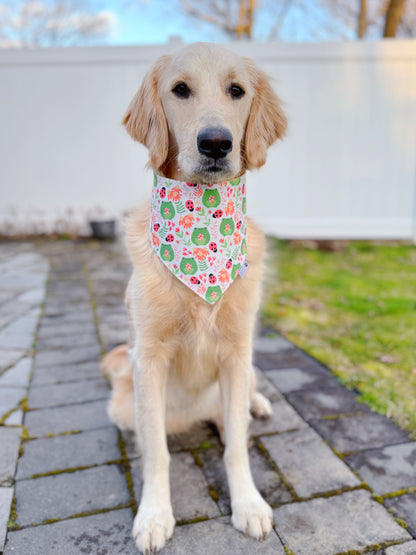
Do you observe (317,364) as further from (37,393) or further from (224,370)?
(37,393)

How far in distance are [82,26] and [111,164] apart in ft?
42.6

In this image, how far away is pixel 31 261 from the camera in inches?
238

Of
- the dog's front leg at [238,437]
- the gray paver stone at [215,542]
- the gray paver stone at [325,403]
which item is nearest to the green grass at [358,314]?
the gray paver stone at [325,403]

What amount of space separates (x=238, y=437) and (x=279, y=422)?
0.53m

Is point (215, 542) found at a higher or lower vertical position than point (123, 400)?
lower

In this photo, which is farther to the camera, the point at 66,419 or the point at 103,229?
the point at 103,229

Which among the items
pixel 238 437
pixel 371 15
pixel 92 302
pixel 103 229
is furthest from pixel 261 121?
pixel 371 15

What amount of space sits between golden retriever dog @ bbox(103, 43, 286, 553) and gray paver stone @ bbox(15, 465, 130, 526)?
6.8 inches

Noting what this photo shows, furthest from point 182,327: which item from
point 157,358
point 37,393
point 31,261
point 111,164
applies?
point 111,164

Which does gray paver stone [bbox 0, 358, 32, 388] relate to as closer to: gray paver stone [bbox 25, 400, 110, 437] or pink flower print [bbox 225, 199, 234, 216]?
gray paver stone [bbox 25, 400, 110, 437]

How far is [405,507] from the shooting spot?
5.75 feet

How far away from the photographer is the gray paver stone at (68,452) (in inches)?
79.2

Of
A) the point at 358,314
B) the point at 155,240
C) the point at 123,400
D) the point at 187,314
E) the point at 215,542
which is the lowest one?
the point at 215,542

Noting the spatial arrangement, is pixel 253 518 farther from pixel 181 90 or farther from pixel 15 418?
pixel 181 90
